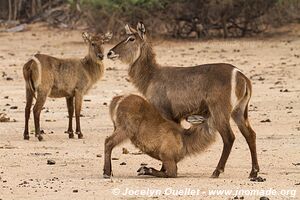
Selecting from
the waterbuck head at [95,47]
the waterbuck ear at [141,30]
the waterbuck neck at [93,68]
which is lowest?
the waterbuck neck at [93,68]

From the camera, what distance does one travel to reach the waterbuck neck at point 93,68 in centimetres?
1481

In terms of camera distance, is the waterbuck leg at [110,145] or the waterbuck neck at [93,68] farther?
the waterbuck neck at [93,68]

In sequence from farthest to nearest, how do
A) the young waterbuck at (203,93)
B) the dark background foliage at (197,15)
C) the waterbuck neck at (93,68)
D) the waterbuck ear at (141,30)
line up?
the dark background foliage at (197,15) < the waterbuck neck at (93,68) < the waterbuck ear at (141,30) < the young waterbuck at (203,93)

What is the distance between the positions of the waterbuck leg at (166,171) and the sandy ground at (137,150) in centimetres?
10

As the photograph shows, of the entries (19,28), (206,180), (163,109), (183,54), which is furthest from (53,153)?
(19,28)

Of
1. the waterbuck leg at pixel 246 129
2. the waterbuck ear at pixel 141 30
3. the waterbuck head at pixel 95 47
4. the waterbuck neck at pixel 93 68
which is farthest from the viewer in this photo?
the waterbuck head at pixel 95 47

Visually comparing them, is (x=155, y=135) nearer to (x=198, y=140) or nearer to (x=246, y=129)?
(x=198, y=140)

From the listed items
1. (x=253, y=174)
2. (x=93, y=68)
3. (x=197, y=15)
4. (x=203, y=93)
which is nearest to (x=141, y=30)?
(x=203, y=93)

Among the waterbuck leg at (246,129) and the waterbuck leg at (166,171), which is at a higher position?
the waterbuck leg at (246,129)

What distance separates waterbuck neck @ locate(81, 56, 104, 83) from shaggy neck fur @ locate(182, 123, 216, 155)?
4750 millimetres

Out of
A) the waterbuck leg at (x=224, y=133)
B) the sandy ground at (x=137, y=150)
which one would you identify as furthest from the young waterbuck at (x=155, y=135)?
the sandy ground at (x=137, y=150)

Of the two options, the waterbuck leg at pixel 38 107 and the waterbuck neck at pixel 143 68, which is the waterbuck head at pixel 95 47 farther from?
the waterbuck neck at pixel 143 68

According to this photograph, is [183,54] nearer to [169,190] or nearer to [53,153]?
[53,153]

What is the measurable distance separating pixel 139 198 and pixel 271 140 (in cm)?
454
